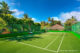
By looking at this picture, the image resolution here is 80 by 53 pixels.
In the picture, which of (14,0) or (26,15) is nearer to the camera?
(14,0)

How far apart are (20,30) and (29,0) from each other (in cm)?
746

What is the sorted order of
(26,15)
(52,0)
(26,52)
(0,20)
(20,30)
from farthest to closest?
(26,15)
(52,0)
(20,30)
(0,20)
(26,52)

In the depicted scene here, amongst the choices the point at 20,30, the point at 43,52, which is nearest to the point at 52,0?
the point at 20,30

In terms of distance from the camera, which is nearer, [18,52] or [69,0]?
[18,52]

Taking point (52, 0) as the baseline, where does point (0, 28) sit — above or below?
below

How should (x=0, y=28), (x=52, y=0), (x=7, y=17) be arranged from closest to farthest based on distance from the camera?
(x=0, y=28) → (x=7, y=17) → (x=52, y=0)

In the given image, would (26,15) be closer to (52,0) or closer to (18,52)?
(52,0)

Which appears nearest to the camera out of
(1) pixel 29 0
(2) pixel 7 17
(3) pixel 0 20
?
(3) pixel 0 20

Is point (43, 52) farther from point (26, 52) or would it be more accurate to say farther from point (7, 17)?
point (7, 17)

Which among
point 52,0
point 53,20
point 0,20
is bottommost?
point 0,20

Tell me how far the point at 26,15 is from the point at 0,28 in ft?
54.9

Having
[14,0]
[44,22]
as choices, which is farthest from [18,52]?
[44,22]

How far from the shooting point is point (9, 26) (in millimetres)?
12742

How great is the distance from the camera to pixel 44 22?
152 feet
